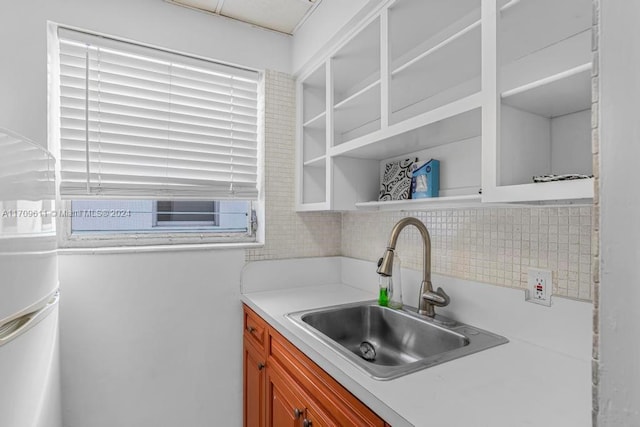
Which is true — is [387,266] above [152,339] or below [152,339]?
above

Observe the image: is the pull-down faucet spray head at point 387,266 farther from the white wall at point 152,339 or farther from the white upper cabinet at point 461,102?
the white wall at point 152,339

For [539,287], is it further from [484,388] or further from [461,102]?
[461,102]

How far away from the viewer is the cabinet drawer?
Result: 1.61 m

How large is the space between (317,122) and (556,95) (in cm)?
124

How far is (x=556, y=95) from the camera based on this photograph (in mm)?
926

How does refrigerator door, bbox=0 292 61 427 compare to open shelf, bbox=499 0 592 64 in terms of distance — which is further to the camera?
open shelf, bbox=499 0 592 64

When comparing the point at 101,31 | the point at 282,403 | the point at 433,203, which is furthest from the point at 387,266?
the point at 101,31

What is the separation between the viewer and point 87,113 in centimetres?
163

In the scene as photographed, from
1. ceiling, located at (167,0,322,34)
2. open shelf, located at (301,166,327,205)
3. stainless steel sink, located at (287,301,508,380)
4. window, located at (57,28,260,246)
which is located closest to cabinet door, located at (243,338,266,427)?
stainless steel sink, located at (287,301,508,380)

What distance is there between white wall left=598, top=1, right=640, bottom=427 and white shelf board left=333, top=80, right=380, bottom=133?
122 centimetres

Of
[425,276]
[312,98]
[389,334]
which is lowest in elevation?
[389,334]

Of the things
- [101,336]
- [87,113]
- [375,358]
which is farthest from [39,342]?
[375,358]

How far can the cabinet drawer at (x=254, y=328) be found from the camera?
5.27 feet

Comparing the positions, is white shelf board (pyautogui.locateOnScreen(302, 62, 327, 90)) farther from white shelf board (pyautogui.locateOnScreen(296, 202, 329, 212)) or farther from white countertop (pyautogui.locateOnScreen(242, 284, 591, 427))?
white countertop (pyautogui.locateOnScreen(242, 284, 591, 427))
